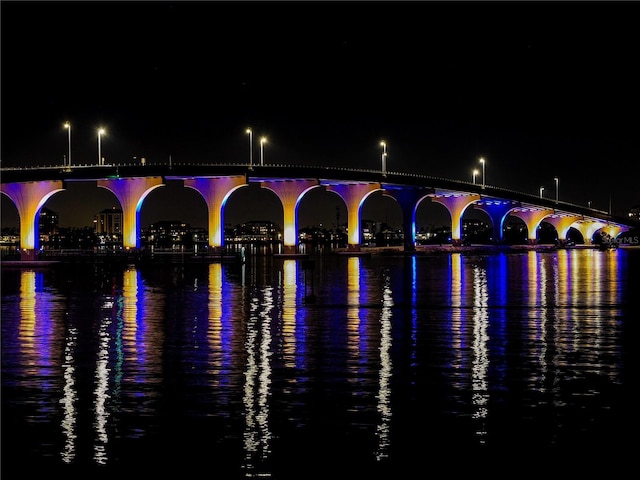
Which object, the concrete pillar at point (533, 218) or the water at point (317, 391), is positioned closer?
the water at point (317, 391)

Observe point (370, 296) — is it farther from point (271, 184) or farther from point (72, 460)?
point (271, 184)

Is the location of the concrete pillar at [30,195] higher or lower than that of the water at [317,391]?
higher

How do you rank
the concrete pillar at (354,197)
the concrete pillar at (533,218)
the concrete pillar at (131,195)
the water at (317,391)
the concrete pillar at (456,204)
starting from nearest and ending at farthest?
1. the water at (317,391)
2. the concrete pillar at (131,195)
3. the concrete pillar at (354,197)
4. the concrete pillar at (456,204)
5. the concrete pillar at (533,218)

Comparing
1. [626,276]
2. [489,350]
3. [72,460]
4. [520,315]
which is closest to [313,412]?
[72,460]

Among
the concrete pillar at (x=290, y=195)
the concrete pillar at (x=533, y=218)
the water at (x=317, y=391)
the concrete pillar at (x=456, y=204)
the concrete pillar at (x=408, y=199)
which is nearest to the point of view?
the water at (x=317, y=391)

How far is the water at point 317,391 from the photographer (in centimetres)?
902

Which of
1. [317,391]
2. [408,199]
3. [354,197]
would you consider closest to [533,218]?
[408,199]

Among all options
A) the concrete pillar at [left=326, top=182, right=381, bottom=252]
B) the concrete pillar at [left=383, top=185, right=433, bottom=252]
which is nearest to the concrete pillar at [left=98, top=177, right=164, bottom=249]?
the concrete pillar at [left=326, top=182, right=381, bottom=252]

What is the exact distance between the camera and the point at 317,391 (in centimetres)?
1236

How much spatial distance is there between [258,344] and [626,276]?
31.8 meters

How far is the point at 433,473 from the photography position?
8.57 meters

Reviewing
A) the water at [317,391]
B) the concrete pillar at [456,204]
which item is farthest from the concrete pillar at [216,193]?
the water at [317,391]

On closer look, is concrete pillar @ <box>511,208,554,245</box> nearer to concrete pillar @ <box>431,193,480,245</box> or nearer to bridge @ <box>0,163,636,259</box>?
A: concrete pillar @ <box>431,193,480,245</box>

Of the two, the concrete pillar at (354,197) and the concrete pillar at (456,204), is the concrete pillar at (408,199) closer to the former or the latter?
the concrete pillar at (354,197)
